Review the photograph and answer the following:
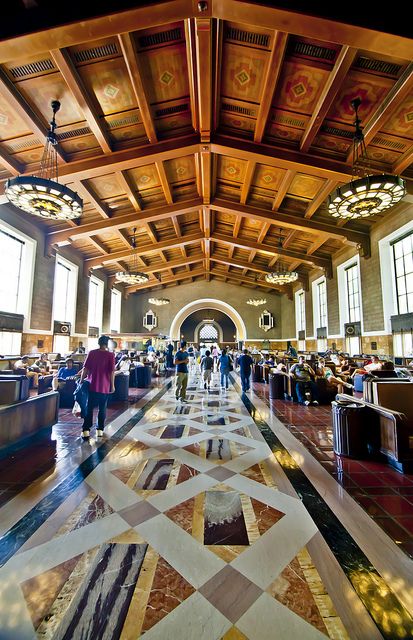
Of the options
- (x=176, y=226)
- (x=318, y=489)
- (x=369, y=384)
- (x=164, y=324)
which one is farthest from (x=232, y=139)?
(x=164, y=324)

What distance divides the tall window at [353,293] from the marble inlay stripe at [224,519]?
33.1 feet

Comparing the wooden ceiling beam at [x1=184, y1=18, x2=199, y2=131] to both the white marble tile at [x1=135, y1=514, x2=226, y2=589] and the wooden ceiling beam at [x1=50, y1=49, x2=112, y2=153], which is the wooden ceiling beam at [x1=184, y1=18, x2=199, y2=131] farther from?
the white marble tile at [x1=135, y1=514, x2=226, y2=589]

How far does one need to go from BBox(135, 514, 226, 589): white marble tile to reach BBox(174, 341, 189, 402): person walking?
3698mm

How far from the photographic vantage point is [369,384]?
3408 mm

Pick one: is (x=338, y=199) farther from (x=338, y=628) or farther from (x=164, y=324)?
(x=164, y=324)

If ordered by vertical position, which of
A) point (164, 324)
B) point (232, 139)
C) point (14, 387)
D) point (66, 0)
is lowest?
point (14, 387)

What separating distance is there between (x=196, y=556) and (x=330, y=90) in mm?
6625

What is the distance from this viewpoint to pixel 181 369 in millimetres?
5930

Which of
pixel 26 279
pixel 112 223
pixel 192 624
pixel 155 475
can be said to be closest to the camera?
pixel 192 624

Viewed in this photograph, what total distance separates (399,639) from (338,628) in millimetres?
251

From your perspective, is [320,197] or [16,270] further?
[16,270]

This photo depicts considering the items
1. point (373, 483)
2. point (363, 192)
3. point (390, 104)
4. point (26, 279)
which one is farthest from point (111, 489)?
point (26, 279)

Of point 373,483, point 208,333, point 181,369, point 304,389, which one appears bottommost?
point 373,483

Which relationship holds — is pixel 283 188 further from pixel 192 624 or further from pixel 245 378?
pixel 192 624
